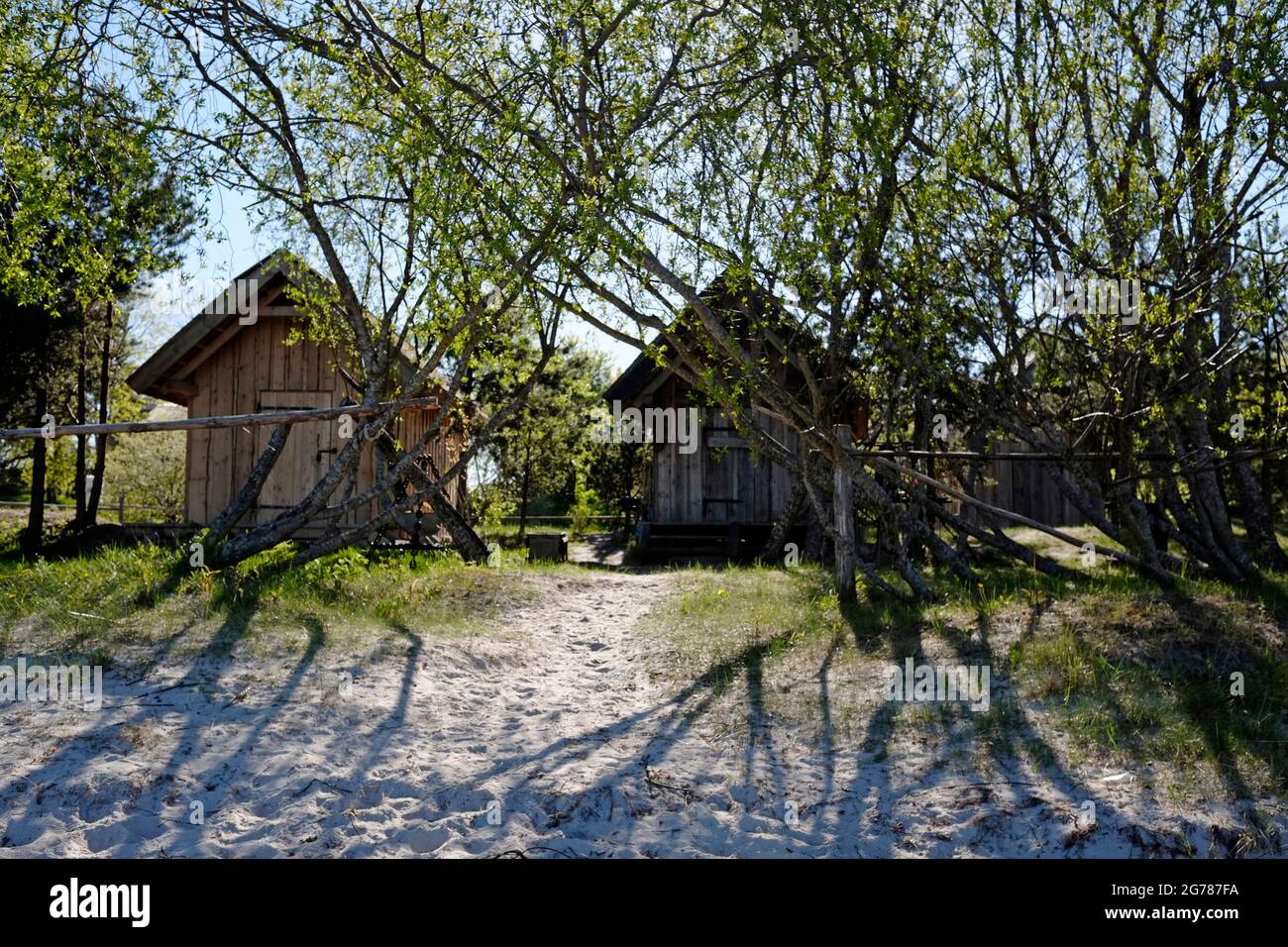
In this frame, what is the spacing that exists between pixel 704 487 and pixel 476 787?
13.3 m

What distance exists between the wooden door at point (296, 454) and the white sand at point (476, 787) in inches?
397

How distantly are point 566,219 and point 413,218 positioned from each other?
341 cm

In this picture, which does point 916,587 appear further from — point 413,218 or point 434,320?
point 413,218

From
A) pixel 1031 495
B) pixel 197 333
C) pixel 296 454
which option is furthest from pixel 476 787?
pixel 1031 495

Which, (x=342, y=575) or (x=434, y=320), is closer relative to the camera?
(x=342, y=575)

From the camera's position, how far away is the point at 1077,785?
17.5 feet

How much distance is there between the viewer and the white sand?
484 centimetres

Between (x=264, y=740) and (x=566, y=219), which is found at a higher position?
(x=566, y=219)

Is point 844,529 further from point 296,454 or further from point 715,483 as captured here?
point 296,454

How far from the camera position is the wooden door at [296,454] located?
1680cm

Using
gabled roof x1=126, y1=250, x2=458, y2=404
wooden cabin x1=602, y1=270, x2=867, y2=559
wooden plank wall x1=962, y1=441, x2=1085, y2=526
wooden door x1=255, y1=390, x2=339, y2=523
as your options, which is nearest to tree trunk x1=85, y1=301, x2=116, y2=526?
gabled roof x1=126, y1=250, x2=458, y2=404

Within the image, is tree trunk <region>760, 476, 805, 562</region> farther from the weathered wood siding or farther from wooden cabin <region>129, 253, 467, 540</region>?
wooden cabin <region>129, 253, 467, 540</region>
